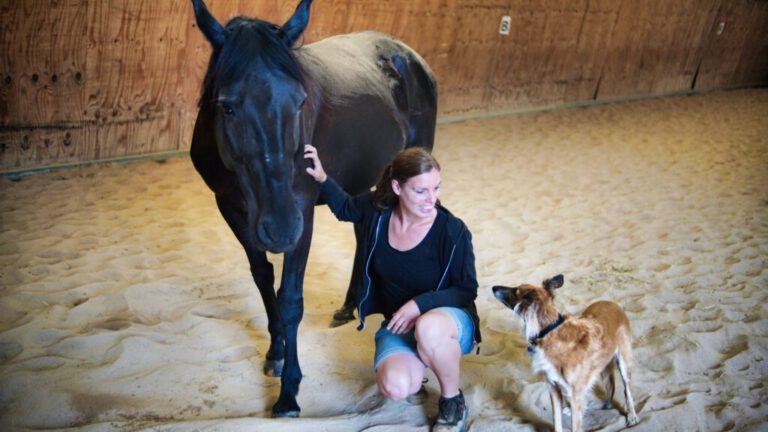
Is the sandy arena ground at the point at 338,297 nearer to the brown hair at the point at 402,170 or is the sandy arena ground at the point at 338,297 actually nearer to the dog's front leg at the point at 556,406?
the dog's front leg at the point at 556,406

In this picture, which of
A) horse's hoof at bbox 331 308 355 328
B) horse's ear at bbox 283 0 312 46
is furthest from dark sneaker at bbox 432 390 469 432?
horse's ear at bbox 283 0 312 46

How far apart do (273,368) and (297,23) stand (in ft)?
4.99

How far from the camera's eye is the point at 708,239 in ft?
15.6

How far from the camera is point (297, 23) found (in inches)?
96.0

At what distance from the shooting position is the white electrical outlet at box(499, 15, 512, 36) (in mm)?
8398

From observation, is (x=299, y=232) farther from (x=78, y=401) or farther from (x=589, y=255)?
(x=589, y=255)

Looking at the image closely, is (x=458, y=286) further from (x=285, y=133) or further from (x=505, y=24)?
(x=505, y=24)

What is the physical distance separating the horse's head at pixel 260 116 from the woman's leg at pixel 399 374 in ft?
1.93

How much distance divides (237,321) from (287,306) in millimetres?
846

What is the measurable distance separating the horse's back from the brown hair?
15.2 inches

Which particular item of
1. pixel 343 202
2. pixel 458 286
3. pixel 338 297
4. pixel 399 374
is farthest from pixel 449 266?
pixel 338 297

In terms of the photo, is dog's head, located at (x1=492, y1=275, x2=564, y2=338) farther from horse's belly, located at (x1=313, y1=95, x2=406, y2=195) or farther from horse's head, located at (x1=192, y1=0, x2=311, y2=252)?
horse's belly, located at (x1=313, y1=95, x2=406, y2=195)

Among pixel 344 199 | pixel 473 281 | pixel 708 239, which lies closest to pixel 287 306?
pixel 344 199

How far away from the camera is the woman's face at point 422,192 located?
7.66 ft
